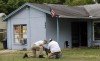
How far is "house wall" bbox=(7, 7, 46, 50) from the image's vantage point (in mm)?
32719

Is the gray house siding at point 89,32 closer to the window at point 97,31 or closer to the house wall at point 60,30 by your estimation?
the window at point 97,31

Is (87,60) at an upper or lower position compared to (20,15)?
lower

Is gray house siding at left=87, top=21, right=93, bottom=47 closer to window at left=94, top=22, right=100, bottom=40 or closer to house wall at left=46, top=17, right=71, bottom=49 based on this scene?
window at left=94, top=22, right=100, bottom=40

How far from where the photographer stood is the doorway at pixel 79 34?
36.5 metres

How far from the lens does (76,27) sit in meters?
37.1

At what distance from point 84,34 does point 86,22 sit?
1174mm

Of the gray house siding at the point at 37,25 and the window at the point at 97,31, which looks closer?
the gray house siding at the point at 37,25

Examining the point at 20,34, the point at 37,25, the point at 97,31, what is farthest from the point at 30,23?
the point at 97,31

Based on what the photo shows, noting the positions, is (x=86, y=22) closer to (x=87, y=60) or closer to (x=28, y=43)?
(x=28, y=43)

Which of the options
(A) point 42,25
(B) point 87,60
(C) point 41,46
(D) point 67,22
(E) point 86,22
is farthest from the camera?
(E) point 86,22

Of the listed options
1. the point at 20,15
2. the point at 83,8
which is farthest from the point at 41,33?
the point at 83,8

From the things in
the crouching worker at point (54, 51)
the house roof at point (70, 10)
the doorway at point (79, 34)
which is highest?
the house roof at point (70, 10)

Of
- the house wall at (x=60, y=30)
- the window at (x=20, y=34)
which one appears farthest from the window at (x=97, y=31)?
the window at (x=20, y=34)

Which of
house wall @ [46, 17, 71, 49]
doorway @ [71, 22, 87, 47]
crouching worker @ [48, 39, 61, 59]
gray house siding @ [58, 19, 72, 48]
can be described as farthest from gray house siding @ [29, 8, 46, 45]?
crouching worker @ [48, 39, 61, 59]
